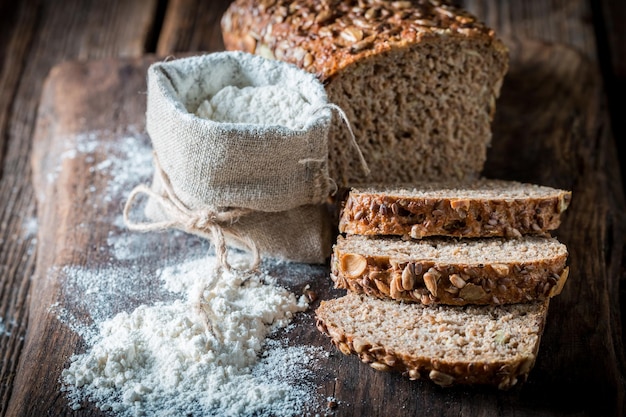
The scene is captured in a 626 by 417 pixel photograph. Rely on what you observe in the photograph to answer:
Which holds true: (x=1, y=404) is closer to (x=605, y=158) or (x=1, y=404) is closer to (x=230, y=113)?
(x=230, y=113)

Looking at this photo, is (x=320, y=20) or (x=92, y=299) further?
(x=320, y=20)

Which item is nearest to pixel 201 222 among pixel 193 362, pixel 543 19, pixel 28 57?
pixel 193 362

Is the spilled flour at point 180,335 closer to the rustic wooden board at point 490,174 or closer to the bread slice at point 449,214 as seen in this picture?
the rustic wooden board at point 490,174

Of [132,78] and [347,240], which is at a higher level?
[132,78]

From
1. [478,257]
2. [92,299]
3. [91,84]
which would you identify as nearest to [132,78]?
[91,84]

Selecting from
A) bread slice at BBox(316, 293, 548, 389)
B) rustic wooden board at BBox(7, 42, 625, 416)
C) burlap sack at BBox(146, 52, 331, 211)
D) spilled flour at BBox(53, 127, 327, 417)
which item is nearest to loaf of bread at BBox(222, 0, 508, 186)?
burlap sack at BBox(146, 52, 331, 211)

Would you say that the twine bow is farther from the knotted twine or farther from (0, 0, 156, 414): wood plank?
(0, 0, 156, 414): wood plank
